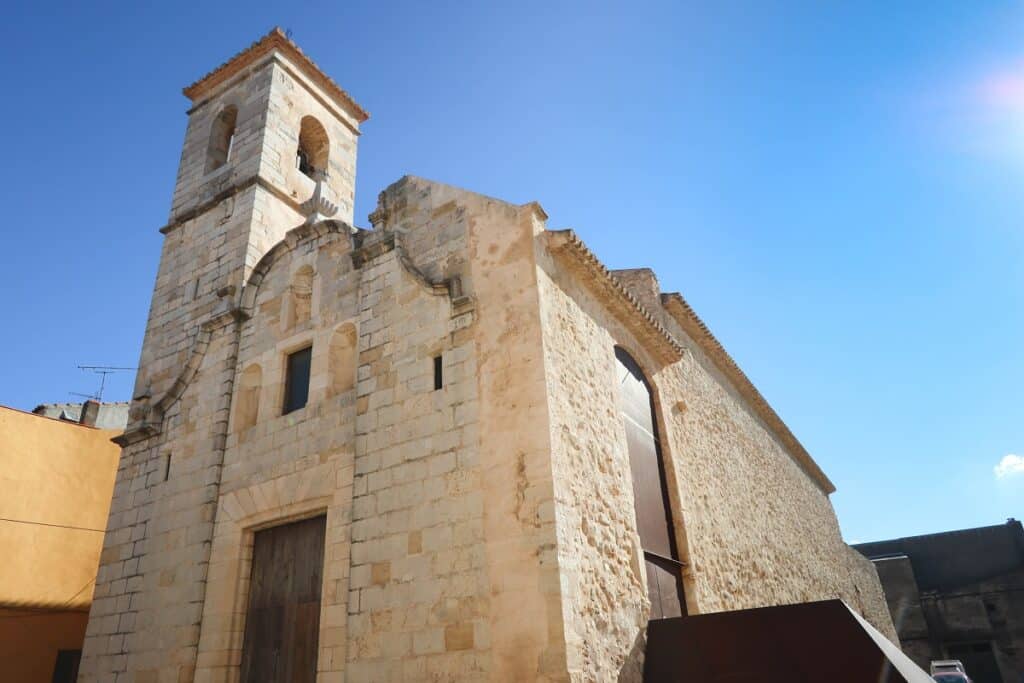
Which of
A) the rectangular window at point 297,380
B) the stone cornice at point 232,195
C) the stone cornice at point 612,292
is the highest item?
the stone cornice at point 232,195

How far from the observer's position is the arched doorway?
6.93 meters

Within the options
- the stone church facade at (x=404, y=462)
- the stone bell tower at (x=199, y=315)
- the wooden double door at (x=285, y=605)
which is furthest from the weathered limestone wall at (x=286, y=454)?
the stone bell tower at (x=199, y=315)

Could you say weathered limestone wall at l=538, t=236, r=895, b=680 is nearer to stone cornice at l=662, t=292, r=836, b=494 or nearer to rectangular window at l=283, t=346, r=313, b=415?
stone cornice at l=662, t=292, r=836, b=494

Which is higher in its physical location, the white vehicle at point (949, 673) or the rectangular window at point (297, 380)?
the rectangular window at point (297, 380)

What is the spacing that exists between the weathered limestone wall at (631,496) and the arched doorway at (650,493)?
0.18 metres

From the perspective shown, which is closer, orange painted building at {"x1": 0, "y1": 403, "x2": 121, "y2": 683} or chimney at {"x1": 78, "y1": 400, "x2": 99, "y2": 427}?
orange painted building at {"x1": 0, "y1": 403, "x2": 121, "y2": 683}

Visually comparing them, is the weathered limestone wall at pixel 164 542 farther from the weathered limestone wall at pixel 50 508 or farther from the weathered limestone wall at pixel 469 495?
the weathered limestone wall at pixel 469 495

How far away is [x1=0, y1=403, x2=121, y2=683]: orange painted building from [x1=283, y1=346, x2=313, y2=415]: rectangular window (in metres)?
5.50

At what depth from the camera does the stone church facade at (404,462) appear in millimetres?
5418

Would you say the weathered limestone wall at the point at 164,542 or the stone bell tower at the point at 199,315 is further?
the stone bell tower at the point at 199,315

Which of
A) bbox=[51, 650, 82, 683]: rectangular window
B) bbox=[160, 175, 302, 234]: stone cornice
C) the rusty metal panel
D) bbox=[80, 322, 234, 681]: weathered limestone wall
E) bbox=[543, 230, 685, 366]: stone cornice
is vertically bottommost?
the rusty metal panel

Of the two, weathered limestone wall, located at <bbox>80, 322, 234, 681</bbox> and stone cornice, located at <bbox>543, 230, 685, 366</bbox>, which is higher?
stone cornice, located at <bbox>543, 230, 685, 366</bbox>

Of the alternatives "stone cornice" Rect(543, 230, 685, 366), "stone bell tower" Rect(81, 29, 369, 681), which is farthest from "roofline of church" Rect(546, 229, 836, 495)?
"stone bell tower" Rect(81, 29, 369, 681)

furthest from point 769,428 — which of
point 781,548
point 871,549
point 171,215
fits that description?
point 871,549
